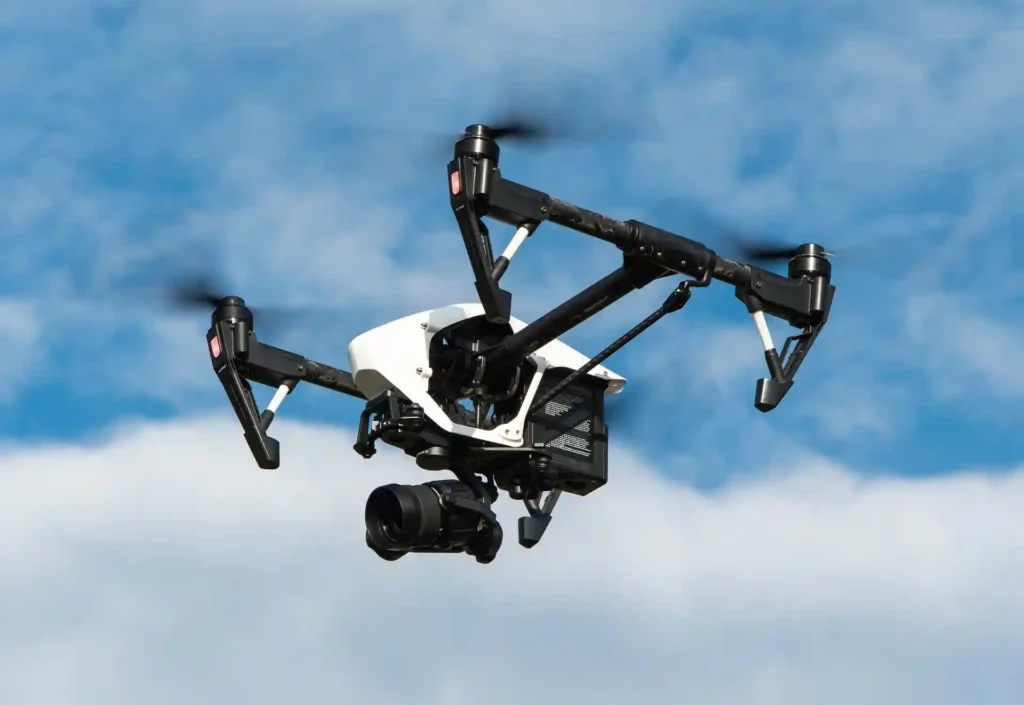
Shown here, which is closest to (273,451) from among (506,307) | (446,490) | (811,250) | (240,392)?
(240,392)

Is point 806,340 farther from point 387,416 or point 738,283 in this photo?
point 387,416

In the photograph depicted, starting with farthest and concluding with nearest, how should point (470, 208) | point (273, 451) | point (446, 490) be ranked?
point (273, 451) → point (446, 490) → point (470, 208)

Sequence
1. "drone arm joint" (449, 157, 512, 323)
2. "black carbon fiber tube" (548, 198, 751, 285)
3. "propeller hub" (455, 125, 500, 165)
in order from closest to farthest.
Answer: "drone arm joint" (449, 157, 512, 323) → "propeller hub" (455, 125, 500, 165) → "black carbon fiber tube" (548, 198, 751, 285)

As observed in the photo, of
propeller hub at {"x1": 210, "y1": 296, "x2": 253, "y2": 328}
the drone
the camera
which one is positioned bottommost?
the camera

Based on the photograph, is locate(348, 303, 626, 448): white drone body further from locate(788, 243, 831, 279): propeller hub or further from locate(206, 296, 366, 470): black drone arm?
locate(788, 243, 831, 279): propeller hub

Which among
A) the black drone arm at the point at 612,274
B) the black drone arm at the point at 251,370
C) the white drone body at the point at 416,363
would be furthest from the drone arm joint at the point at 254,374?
the black drone arm at the point at 612,274

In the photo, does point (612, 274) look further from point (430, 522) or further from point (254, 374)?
point (254, 374)

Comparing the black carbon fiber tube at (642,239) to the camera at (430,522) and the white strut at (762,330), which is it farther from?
the camera at (430,522)

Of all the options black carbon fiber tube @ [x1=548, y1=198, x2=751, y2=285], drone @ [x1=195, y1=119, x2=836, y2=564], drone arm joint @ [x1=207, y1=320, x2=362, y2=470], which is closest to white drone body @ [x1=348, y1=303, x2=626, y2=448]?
drone @ [x1=195, y1=119, x2=836, y2=564]
